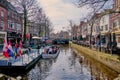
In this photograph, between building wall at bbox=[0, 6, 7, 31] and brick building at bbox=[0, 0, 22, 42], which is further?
brick building at bbox=[0, 0, 22, 42]

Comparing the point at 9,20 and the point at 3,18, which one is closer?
the point at 3,18

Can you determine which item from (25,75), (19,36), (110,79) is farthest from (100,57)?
(19,36)

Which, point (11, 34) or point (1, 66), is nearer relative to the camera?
point (1, 66)

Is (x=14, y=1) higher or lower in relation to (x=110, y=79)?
higher

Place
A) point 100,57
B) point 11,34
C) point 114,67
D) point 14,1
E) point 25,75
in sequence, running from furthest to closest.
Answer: point 11,34 < point 14,1 < point 100,57 < point 114,67 < point 25,75

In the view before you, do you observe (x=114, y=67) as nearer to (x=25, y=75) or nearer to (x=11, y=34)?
(x=25, y=75)

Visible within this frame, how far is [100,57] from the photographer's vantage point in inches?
1195

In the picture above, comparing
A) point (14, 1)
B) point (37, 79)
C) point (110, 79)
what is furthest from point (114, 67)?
point (14, 1)

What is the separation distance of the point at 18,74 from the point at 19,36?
139 ft

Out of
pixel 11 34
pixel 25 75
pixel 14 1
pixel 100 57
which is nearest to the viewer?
pixel 25 75

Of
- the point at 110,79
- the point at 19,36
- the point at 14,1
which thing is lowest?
the point at 110,79

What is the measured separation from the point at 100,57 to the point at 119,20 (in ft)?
63.8

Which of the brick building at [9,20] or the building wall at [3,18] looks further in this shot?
the brick building at [9,20]

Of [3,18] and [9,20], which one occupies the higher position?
[3,18]
